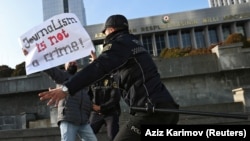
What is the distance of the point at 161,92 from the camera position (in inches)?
161

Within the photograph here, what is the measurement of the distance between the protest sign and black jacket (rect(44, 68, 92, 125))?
49cm

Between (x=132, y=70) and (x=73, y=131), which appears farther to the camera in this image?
(x=73, y=131)

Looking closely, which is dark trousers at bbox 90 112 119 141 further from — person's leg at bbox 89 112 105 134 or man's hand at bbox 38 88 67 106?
man's hand at bbox 38 88 67 106

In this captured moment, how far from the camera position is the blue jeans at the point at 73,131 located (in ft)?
21.6

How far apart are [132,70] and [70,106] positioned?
2.91 metres

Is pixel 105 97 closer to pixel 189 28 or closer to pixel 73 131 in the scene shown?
pixel 73 131

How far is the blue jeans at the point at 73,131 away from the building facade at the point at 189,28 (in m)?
64.9

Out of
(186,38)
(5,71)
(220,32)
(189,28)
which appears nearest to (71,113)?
(5,71)

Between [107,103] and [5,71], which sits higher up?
[5,71]

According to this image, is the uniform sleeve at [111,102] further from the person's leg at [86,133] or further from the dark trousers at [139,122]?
the dark trousers at [139,122]

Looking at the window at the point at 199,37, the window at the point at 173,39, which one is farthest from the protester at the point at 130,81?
the window at the point at 199,37

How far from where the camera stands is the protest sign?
19.2ft

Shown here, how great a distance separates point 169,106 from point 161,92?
0.52 feet

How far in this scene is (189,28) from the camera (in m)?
73.3
